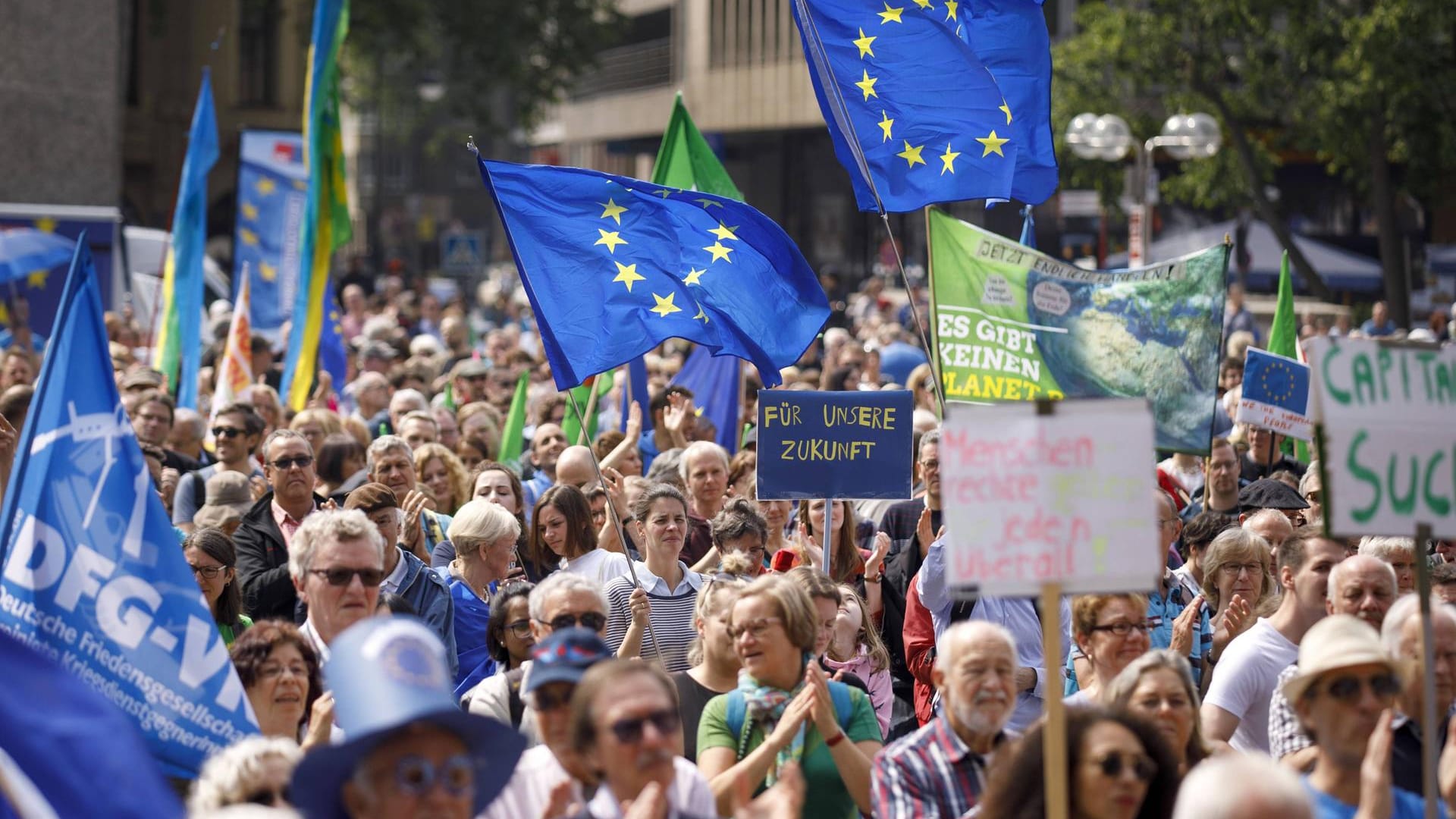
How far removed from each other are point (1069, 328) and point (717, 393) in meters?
4.79

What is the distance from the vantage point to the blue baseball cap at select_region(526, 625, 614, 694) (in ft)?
15.4

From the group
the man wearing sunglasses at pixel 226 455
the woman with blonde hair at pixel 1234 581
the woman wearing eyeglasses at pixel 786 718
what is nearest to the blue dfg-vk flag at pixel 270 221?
the man wearing sunglasses at pixel 226 455

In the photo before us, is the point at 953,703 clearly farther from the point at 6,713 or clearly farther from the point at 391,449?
the point at 391,449

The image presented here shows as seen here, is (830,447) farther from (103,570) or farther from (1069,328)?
(103,570)

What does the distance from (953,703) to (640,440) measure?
715 centimetres

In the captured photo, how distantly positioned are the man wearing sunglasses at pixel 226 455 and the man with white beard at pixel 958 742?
201 inches

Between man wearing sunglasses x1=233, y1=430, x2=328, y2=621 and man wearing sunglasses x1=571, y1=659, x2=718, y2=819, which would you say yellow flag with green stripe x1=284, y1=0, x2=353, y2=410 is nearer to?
man wearing sunglasses x1=233, y1=430, x2=328, y2=621

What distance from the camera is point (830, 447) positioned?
8438 millimetres

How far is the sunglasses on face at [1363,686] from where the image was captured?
4852mm

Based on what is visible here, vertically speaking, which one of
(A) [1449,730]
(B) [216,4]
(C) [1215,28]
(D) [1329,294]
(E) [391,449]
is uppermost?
(B) [216,4]

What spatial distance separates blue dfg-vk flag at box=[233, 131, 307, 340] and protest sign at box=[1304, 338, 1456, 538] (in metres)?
15.4

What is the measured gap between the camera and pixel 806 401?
335 inches

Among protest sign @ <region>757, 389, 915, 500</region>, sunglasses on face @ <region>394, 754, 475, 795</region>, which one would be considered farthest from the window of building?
sunglasses on face @ <region>394, 754, 475, 795</region>

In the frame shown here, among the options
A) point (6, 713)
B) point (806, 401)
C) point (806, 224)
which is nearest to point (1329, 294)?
point (806, 224)
